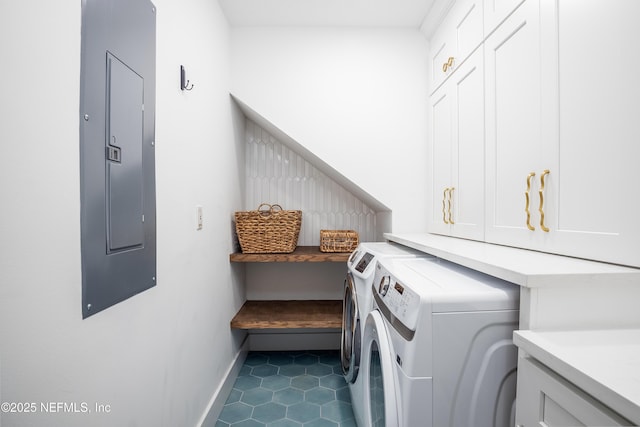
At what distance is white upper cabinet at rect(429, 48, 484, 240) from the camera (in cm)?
141

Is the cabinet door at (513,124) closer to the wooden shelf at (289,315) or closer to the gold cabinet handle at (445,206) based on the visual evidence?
the gold cabinet handle at (445,206)

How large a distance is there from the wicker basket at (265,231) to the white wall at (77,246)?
42 cm

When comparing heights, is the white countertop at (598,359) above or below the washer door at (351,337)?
above

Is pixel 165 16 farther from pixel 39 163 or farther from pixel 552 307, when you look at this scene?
pixel 552 307

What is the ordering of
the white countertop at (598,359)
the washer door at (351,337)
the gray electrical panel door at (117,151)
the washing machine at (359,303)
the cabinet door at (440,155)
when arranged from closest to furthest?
the white countertop at (598,359) → the gray electrical panel door at (117,151) → the washing machine at (359,303) → the washer door at (351,337) → the cabinet door at (440,155)

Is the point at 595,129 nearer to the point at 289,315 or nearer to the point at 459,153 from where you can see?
the point at 459,153

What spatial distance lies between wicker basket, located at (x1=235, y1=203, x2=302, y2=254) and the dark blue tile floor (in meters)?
0.85

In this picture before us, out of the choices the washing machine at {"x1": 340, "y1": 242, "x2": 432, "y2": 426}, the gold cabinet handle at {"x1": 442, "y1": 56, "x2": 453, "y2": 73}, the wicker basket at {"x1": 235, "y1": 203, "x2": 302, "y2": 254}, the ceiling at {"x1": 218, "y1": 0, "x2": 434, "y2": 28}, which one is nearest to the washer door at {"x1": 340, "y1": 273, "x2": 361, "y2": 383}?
the washing machine at {"x1": 340, "y1": 242, "x2": 432, "y2": 426}

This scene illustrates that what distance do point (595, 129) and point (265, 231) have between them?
5.39ft

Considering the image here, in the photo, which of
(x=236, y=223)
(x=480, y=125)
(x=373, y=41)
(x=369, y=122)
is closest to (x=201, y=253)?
(x=236, y=223)

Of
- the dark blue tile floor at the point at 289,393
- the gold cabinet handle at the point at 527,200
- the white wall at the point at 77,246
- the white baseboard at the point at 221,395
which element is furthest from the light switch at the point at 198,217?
the gold cabinet handle at the point at 527,200

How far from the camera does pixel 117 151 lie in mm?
784

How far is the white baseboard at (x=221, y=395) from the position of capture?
147 cm

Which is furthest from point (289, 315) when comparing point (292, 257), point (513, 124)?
point (513, 124)
